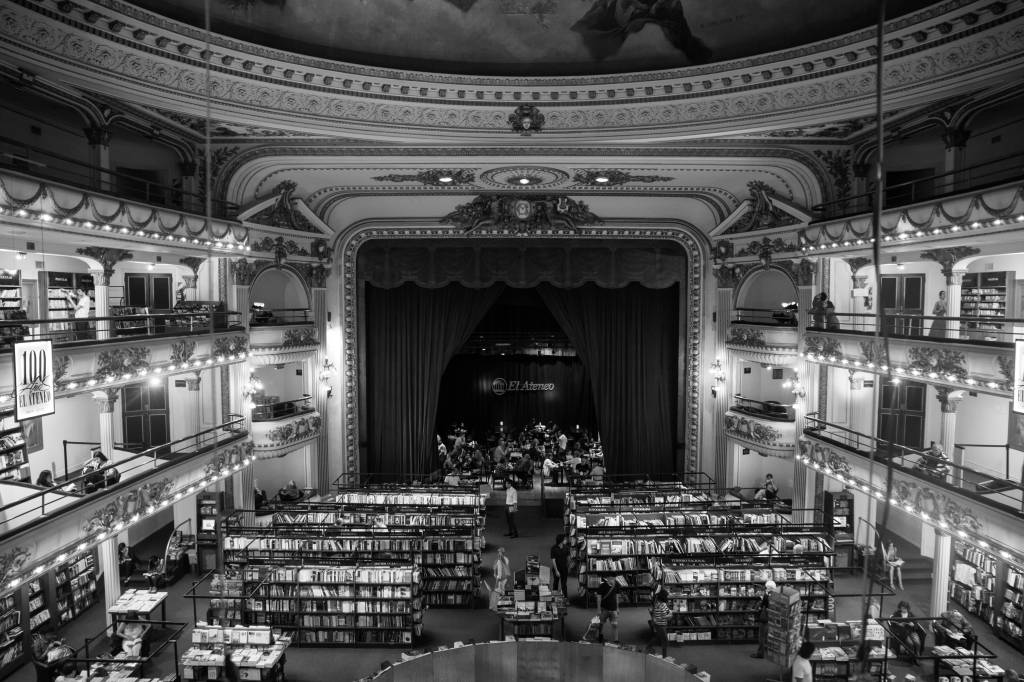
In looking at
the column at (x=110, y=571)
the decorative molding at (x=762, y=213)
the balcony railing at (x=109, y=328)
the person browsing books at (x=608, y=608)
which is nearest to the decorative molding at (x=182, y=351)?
the balcony railing at (x=109, y=328)

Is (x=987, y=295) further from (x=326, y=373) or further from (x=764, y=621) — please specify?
(x=326, y=373)

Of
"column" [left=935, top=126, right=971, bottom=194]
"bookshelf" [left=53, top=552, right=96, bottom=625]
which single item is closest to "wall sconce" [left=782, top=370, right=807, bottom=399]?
"column" [left=935, top=126, right=971, bottom=194]

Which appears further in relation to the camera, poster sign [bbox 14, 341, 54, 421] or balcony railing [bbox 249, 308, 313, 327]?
balcony railing [bbox 249, 308, 313, 327]

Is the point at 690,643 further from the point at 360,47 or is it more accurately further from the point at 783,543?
the point at 360,47

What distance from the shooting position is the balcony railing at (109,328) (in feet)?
26.4

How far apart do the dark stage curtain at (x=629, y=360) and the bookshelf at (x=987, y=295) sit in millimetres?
6664

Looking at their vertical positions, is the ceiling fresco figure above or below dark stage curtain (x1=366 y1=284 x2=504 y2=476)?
above

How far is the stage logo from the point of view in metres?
20.9

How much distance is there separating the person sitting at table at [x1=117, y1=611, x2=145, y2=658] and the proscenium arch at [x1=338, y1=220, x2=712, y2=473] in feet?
23.4

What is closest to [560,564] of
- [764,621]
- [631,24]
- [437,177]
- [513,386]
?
[764,621]

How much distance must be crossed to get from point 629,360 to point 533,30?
943cm

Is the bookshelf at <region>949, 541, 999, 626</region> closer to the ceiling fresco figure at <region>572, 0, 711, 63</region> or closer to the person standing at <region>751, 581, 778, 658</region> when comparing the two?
the person standing at <region>751, 581, 778, 658</region>

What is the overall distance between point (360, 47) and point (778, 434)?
34.2 feet

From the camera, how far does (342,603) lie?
1017cm
